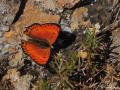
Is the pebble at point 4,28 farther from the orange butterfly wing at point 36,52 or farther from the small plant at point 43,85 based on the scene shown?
the small plant at point 43,85

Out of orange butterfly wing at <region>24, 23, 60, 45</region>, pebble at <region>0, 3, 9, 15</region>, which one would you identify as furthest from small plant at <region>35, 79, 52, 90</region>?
pebble at <region>0, 3, 9, 15</region>

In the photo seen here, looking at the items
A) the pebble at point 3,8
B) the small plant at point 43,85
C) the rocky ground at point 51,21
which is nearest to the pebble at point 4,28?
the rocky ground at point 51,21

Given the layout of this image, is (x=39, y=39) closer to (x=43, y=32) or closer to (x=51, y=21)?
(x=43, y=32)

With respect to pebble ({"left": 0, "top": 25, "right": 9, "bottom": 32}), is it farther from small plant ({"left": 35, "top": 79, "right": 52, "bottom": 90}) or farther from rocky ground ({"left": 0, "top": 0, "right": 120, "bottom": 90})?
small plant ({"left": 35, "top": 79, "right": 52, "bottom": 90})

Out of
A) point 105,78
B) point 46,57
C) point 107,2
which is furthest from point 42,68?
point 107,2

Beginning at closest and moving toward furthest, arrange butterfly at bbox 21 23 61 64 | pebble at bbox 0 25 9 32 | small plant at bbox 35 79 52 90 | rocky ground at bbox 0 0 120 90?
small plant at bbox 35 79 52 90 → butterfly at bbox 21 23 61 64 → rocky ground at bbox 0 0 120 90 → pebble at bbox 0 25 9 32

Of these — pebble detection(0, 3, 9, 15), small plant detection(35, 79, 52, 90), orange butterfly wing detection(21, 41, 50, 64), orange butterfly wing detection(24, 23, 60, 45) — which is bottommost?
small plant detection(35, 79, 52, 90)

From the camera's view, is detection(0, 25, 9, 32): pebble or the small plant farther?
detection(0, 25, 9, 32): pebble

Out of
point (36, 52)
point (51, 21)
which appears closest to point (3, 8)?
point (51, 21)
